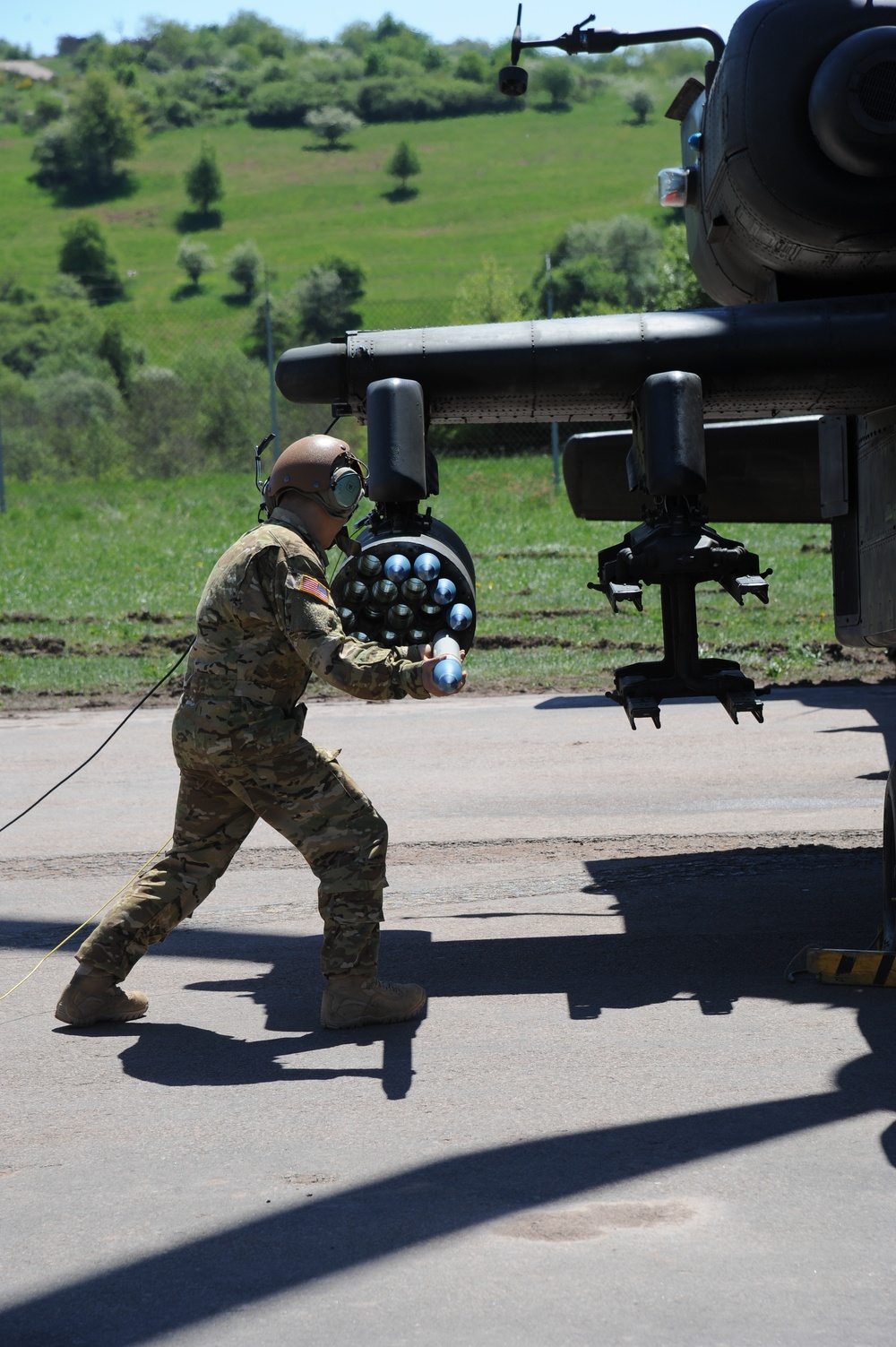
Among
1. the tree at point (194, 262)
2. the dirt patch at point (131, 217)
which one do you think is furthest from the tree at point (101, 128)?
the tree at point (194, 262)

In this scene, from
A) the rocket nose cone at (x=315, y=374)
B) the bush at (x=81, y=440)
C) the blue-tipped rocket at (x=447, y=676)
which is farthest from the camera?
the bush at (x=81, y=440)

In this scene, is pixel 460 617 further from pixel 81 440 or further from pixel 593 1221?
pixel 81 440

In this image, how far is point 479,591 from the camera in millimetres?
19031

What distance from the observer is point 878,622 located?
263 inches

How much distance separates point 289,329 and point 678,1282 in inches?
2117

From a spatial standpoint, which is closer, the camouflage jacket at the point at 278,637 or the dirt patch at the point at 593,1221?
the dirt patch at the point at 593,1221

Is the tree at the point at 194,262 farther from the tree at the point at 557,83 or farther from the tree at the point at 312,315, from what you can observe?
the tree at the point at 557,83

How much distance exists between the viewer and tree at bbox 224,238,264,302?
84.2 meters

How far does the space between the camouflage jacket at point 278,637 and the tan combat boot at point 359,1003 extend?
96cm

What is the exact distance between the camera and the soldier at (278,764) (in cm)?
491

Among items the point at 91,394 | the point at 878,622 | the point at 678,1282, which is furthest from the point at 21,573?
the point at 91,394

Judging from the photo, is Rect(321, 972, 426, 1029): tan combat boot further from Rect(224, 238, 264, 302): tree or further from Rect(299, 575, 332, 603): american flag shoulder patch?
Rect(224, 238, 264, 302): tree

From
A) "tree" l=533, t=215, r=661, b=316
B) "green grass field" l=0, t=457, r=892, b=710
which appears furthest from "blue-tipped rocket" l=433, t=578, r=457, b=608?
"tree" l=533, t=215, r=661, b=316

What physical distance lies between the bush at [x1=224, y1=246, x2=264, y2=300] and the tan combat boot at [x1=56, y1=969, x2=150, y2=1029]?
262 feet
